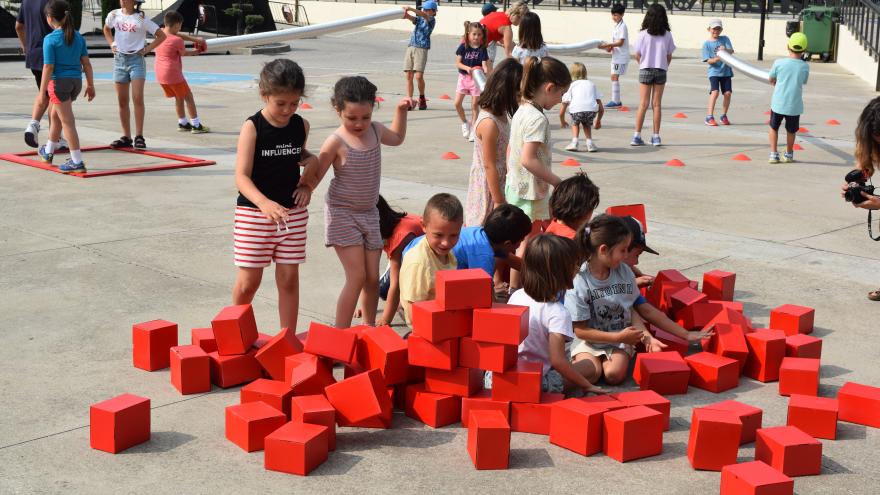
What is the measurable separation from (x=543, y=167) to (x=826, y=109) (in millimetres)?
12319

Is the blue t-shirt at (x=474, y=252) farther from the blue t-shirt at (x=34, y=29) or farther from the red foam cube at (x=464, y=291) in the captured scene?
the blue t-shirt at (x=34, y=29)

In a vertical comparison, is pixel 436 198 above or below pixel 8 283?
above

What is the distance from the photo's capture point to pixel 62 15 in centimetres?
1016

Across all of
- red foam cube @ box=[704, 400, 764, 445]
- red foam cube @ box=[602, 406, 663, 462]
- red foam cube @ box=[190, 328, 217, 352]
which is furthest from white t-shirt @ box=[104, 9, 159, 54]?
red foam cube @ box=[704, 400, 764, 445]

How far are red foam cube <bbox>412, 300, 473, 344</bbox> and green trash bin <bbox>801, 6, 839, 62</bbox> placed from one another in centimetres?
2556

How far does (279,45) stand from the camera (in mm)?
32312

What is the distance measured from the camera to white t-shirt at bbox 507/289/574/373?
186 inches

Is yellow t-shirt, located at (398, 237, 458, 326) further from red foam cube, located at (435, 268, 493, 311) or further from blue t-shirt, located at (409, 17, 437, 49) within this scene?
blue t-shirt, located at (409, 17, 437, 49)

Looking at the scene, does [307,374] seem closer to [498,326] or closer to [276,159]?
[498,326]

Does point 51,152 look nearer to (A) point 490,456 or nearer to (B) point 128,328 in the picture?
(B) point 128,328

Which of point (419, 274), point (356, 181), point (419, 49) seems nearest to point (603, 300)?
point (419, 274)

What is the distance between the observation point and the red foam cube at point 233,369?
16.3ft

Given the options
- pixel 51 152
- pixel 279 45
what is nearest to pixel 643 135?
pixel 51 152

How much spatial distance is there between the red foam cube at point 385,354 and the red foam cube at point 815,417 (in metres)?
1.71
